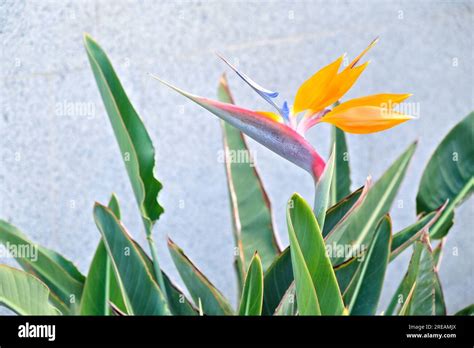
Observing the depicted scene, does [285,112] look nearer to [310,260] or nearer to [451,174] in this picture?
→ [310,260]

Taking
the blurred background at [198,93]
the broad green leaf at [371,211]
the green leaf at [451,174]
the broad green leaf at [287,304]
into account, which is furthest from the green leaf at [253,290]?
the blurred background at [198,93]

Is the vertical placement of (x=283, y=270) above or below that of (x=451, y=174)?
below

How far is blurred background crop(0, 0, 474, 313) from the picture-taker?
141 centimetres

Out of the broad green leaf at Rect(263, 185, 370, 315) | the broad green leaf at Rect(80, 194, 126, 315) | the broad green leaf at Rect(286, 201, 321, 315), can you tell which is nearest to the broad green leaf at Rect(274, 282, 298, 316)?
the broad green leaf at Rect(263, 185, 370, 315)

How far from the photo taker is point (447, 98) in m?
1.52

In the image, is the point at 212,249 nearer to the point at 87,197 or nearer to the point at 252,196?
the point at 87,197

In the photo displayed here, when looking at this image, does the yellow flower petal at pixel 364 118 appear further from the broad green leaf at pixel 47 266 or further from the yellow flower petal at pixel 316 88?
the broad green leaf at pixel 47 266

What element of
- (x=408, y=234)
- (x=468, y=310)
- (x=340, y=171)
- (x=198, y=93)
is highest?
(x=198, y=93)

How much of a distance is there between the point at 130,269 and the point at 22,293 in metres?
0.15

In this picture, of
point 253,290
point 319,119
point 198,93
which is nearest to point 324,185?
point 319,119

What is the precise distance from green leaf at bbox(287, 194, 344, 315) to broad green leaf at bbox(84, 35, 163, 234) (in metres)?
0.28

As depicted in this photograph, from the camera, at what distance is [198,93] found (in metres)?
1.48

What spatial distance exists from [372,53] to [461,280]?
557 millimetres

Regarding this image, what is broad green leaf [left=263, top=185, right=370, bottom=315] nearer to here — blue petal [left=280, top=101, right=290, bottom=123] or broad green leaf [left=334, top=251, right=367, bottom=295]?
broad green leaf [left=334, top=251, right=367, bottom=295]
